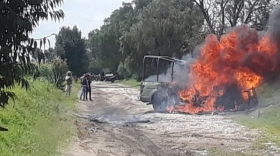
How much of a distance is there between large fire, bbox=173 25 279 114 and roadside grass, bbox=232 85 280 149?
61.5 inches

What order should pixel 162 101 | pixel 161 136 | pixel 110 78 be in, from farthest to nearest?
pixel 110 78, pixel 162 101, pixel 161 136

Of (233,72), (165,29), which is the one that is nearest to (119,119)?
(233,72)

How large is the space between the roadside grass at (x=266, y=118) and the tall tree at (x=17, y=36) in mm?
8101

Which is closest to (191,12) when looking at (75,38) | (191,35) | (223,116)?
(191,35)

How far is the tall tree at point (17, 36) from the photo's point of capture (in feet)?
18.0

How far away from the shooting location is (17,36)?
5.68 m

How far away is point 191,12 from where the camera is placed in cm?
4875

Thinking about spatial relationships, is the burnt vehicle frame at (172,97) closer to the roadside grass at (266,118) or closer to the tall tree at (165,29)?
the roadside grass at (266,118)

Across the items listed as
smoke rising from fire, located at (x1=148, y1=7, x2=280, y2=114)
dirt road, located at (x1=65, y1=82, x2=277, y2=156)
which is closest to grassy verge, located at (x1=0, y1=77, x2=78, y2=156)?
dirt road, located at (x1=65, y1=82, x2=277, y2=156)

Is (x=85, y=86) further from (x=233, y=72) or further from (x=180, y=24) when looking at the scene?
(x=180, y=24)

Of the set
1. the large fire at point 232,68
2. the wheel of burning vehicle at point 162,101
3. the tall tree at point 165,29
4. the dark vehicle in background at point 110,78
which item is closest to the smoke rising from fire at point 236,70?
the large fire at point 232,68

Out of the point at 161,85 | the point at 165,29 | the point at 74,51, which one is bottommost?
the point at 161,85

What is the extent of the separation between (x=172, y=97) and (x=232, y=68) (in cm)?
312

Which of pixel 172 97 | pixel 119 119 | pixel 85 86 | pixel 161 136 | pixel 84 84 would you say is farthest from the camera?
pixel 85 86
